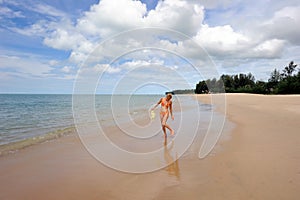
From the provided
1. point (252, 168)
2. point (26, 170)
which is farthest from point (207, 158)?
point (26, 170)

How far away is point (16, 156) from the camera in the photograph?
22.7ft

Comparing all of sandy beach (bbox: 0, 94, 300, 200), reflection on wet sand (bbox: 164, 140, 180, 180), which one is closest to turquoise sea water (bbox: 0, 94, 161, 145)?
sandy beach (bbox: 0, 94, 300, 200)

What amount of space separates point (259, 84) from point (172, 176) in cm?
7978

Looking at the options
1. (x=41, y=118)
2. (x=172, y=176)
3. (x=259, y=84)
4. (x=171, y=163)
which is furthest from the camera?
(x=259, y=84)

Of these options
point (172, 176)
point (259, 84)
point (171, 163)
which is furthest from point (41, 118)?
point (259, 84)

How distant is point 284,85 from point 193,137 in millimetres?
58053

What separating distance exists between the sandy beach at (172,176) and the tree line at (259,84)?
25850 millimetres

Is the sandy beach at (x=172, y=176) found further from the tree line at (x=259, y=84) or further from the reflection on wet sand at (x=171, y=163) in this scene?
the tree line at (x=259, y=84)

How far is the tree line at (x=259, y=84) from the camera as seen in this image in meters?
53.8

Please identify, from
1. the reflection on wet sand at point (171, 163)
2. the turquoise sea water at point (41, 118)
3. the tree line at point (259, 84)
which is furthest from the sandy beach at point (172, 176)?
the tree line at point (259, 84)

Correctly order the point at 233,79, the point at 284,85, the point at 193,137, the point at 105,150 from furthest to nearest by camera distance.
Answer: the point at 233,79 → the point at 284,85 → the point at 193,137 → the point at 105,150

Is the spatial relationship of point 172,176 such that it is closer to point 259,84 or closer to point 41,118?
point 41,118

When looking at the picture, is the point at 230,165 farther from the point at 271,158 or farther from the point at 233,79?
the point at 233,79

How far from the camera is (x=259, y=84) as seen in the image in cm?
7450
